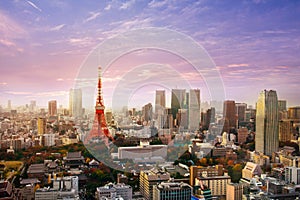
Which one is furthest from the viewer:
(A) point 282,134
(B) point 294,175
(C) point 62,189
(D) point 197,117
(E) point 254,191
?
(A) point 282,134

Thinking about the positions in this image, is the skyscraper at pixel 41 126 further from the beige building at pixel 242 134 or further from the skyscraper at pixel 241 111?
the beige building at pixel 242 134

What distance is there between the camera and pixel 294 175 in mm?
3719

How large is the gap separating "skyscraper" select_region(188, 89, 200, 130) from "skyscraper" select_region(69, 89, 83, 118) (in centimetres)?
135

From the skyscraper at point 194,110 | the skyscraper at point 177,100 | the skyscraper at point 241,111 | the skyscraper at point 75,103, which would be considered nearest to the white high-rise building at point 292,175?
the skyscraper at point 194,110

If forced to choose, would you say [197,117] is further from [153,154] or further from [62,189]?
[62,189]

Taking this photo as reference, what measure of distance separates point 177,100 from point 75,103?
1.36 metres

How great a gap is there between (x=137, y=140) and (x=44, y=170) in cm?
142

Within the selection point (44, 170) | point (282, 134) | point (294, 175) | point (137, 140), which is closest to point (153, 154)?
point (137, 140)

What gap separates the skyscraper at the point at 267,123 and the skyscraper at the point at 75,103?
2.92 meters

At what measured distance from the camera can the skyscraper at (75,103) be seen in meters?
3.87

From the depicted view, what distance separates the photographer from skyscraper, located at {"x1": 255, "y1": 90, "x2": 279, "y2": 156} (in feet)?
16.9

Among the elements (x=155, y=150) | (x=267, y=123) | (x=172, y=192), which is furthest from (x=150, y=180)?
(x=267, y=123)

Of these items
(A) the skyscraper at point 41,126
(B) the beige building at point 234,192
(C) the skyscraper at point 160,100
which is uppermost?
(C) the skyscraper at point 160,100

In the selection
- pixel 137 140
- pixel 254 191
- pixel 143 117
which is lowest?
pixel 254 191
